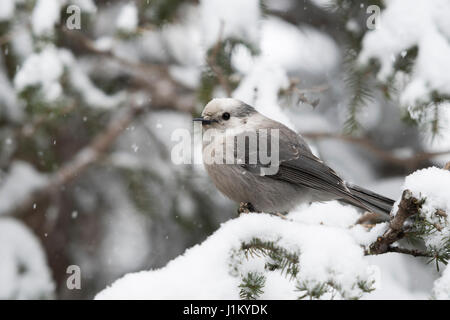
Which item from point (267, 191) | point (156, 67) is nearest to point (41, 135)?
point (156, 67)

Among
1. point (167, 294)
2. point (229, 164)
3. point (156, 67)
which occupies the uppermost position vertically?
point (156, 67)

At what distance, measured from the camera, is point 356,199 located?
3195 mm

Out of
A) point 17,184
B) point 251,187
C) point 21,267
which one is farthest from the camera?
point 17,184

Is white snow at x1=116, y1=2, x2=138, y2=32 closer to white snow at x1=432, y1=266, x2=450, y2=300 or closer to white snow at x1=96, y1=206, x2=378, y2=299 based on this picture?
white snow at x1=96, y1=206, x2=378, y2=299

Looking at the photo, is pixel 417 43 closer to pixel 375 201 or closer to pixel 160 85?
pixel 375 201

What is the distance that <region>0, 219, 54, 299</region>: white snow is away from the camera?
12.5 ft

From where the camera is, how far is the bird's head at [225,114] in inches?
138

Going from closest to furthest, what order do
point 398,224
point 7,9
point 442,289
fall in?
point 442,289
point 398,224
point 7,9

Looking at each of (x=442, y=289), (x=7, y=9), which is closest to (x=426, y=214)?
(x=442, y=289)

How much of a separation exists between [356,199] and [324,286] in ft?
4.59

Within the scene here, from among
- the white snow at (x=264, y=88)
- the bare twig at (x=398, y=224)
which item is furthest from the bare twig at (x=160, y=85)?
the bare twig at (x=398, y=224)

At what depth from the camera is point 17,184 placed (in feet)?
15.1

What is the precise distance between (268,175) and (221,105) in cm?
54

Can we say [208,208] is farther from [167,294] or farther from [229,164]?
[167,294]
